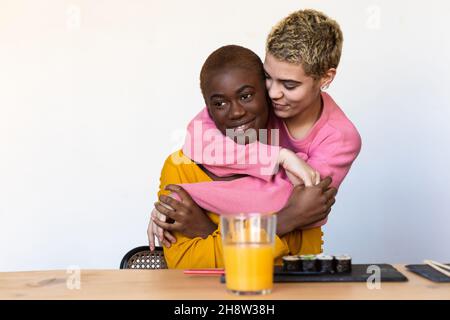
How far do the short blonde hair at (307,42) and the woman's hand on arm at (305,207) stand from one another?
26 cm

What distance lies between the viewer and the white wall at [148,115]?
8.82ft

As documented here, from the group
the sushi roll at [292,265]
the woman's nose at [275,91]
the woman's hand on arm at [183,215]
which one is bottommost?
the sushi roll at [292,265]

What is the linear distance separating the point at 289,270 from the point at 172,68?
1.70 meters

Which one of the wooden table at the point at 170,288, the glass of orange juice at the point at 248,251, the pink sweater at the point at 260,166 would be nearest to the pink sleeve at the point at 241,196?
the pink sweater at the point at 260,166

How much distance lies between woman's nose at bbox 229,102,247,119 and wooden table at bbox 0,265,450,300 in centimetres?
39

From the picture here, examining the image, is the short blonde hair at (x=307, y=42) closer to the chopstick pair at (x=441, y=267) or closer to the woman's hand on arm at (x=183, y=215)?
the woman's hand on arm at (x=183, y=215)

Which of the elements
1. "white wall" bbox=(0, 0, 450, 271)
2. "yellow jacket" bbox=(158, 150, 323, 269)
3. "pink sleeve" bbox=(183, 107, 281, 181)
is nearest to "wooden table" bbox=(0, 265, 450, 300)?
"yellow jacket" bbox=(158, 150, 323, 269)

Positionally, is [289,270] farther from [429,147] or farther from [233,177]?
[429,147]

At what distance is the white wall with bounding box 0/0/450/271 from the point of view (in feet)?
8.82

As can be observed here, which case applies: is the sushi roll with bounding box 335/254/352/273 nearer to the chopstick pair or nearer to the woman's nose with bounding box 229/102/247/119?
the chopstick pair

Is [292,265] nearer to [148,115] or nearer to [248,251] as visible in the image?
[248,251]

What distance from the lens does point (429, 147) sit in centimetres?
271
